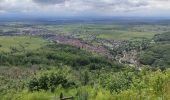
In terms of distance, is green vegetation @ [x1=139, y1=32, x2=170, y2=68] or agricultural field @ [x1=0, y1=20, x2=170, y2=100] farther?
green vegetation @ [x1=139, y1=32, x2=170, y2=68]

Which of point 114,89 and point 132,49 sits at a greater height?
point 114,89

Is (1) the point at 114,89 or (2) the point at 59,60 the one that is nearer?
(1) the point at 114,89

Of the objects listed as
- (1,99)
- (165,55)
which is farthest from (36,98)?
(165,55)

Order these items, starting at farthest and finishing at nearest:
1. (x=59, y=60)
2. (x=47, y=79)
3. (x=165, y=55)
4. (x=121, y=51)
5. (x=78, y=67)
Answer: (x=121, y=51) < (x=165, y=55) < (x=59, y=60) < (x=78, y=67) < (x=47, y=79)

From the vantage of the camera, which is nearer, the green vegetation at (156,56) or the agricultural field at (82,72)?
the agricultural field at (82,72)

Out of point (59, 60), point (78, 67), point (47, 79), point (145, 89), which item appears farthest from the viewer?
point (59, 60)

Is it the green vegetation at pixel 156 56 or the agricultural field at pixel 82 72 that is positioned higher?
the agricultural field at pixel 82 72

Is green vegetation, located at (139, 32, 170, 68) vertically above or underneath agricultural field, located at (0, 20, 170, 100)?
underneath

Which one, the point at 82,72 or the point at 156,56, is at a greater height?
the point at 82,72

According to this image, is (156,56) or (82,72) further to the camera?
(156,56)

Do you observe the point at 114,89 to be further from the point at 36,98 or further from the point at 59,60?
the point at 59,60
